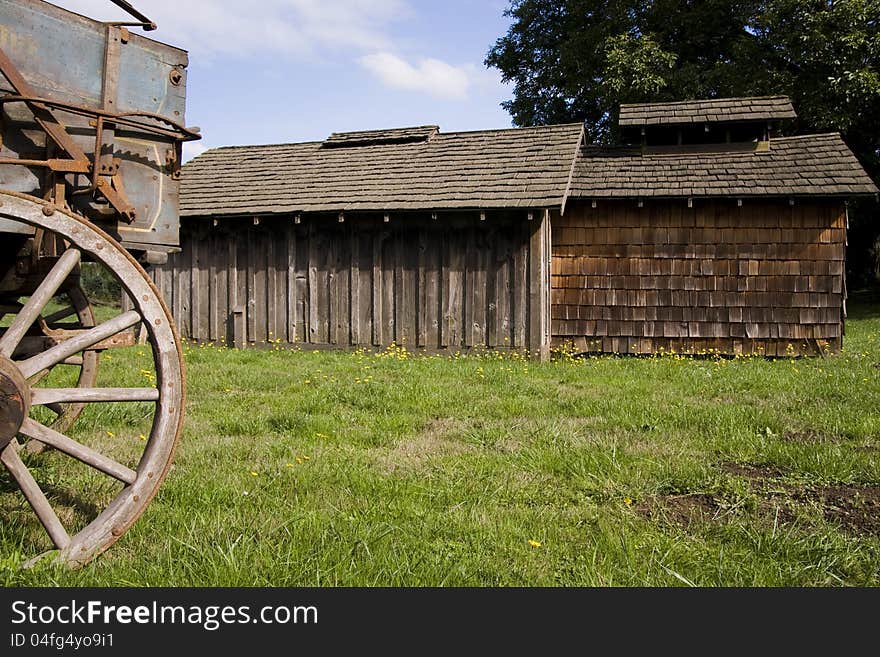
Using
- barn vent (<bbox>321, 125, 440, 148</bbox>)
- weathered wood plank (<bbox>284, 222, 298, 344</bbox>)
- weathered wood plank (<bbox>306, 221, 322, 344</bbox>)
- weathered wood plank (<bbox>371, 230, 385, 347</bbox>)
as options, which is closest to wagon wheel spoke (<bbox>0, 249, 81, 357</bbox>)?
weathered wood plank (<bbox>371, 230, 385, 347</bbox>)

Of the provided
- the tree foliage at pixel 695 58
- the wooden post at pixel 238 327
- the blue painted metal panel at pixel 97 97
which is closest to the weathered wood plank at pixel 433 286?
the wooden post at pixel 238 327

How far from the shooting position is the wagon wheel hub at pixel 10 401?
2.74 meters

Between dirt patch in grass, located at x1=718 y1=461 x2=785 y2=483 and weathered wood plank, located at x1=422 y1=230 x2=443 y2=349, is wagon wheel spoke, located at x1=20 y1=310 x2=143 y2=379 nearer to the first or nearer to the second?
dirt patch in grass, located at x1=718 y1=461 x2=785 y2=483

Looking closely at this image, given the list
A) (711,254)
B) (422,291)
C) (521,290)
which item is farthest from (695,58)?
(422,291)

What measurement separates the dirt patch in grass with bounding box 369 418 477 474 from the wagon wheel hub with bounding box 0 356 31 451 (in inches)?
93.8

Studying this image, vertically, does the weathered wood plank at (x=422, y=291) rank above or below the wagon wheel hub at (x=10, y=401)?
above

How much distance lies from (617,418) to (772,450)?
1401 mm

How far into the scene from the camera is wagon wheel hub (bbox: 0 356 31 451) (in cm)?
274

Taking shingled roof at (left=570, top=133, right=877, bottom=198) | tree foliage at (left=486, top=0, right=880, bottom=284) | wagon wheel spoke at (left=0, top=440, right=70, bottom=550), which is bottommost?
wagon wheel spoke at (left=0, top=440, right=70, bottom=550)

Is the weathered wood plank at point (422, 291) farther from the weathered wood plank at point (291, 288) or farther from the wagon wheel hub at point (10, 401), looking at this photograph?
the wagon wheel hub at point (10, 401)

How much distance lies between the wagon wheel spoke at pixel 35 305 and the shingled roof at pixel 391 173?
9.01 metres

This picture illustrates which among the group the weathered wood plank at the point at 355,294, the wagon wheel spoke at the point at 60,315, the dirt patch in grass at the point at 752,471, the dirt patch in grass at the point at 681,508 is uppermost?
the weathered wood plank at the point at 355,294

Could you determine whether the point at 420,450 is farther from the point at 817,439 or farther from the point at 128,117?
the point at 817,439

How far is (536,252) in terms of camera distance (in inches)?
465
